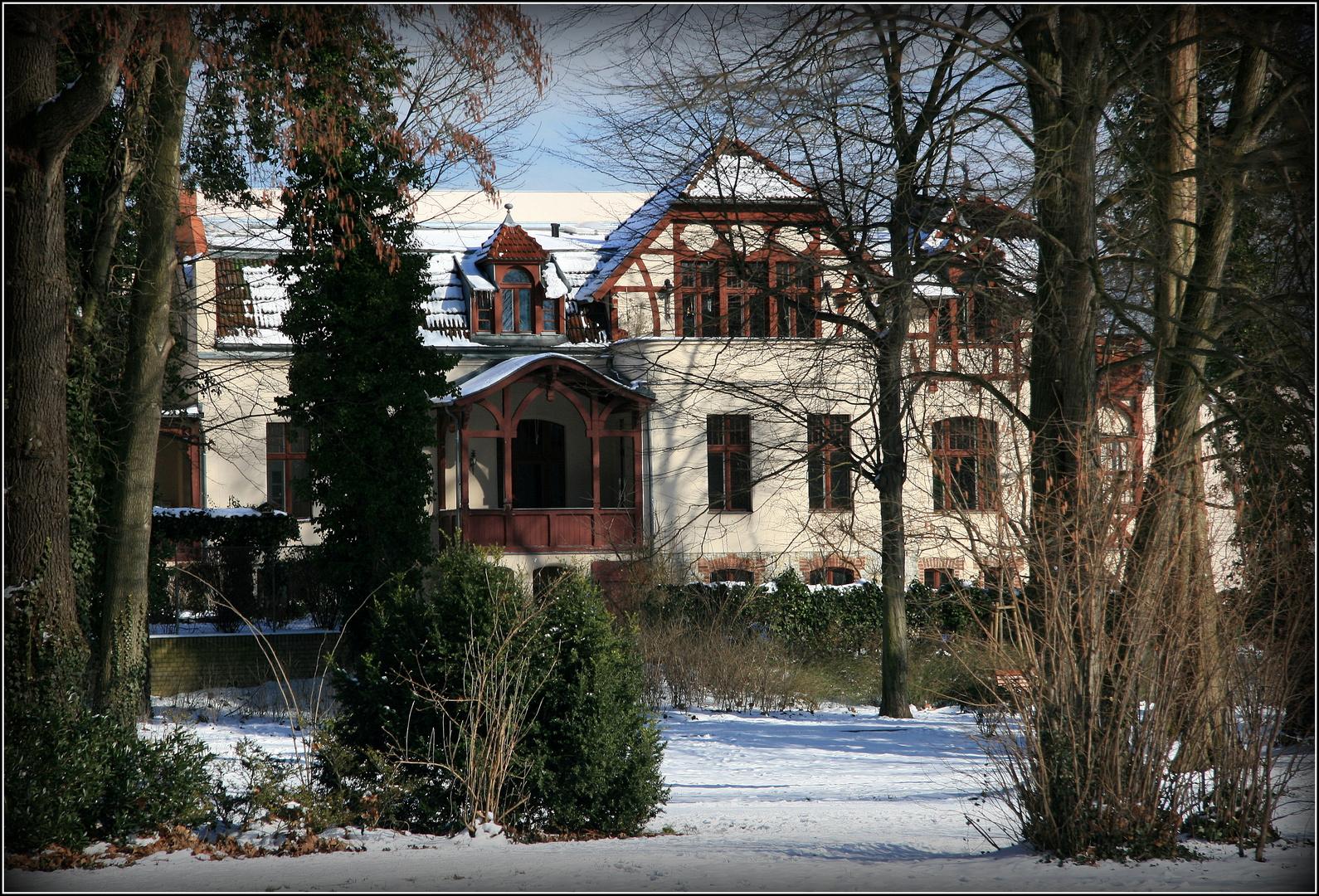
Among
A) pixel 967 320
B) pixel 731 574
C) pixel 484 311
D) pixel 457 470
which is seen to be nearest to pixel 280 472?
pixel 457 470

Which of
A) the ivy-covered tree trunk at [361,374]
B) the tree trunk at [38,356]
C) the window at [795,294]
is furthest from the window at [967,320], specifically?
→ the tree trunk at [38,356]

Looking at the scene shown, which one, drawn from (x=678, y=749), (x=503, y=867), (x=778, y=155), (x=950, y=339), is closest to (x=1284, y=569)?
(x=503, y=867)

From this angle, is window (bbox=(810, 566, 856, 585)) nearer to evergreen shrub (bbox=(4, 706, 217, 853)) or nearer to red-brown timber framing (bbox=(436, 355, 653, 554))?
red-brown timber framing (bbox=(436, 355, 653, 554))

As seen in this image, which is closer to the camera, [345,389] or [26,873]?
[26,873]

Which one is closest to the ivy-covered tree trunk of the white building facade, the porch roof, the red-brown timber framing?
the white building facade

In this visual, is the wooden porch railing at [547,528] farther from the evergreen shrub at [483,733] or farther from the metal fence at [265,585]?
the evergreen shrub at [483,733]

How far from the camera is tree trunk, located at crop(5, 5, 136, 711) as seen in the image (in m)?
6.97

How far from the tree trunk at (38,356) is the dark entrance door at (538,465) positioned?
1928cm

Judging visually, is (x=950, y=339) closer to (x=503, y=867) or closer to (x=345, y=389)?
(x=345, y=389)

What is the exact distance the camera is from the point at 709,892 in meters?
5.01

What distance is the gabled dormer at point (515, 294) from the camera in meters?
24.8

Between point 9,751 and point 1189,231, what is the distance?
11.8 meters

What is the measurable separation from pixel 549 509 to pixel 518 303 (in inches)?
219

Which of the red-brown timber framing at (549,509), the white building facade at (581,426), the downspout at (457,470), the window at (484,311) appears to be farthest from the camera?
the window at (484,311)
